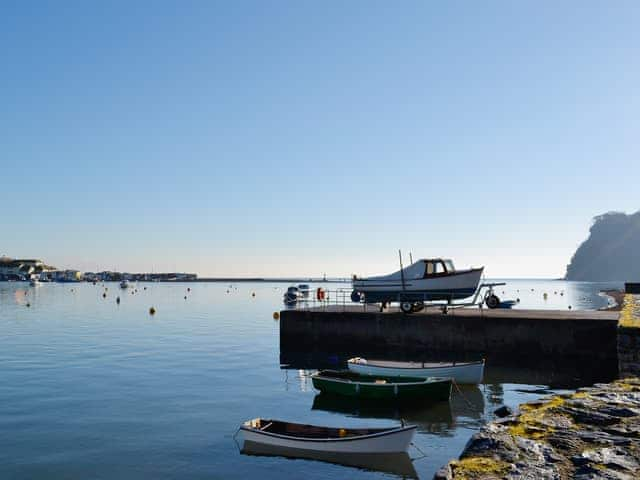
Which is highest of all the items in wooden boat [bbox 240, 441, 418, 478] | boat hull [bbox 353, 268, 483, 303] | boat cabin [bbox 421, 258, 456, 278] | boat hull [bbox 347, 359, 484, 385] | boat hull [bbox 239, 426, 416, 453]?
boat cabin [bbox 421, 258, 456, 278]

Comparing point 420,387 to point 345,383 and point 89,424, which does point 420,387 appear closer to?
point 345,383

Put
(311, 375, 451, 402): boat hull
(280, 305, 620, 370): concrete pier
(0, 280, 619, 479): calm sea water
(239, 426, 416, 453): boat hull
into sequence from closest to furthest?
(239, 426, 416, 453): boat hull < (0, 280, 619, 479): calm sea water < (311, 375, 451, 402): boat hull < (280, 305, 620, 370): concrete pier

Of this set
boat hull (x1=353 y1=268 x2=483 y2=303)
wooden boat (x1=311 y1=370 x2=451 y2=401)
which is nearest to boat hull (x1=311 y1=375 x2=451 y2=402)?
wooden boat (x1=311 y1=370 x2=451 y2=401)

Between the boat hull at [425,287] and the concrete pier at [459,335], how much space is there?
1.24 meters

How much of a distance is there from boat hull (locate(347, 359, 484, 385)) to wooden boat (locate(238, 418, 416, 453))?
28.1 feet

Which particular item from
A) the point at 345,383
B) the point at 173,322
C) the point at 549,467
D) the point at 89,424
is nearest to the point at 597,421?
the point at 549,467

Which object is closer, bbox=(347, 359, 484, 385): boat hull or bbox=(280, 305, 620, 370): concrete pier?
bbox=(347, 359, 484, 385): boat hull

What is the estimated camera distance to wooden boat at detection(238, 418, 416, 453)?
51.5 feet

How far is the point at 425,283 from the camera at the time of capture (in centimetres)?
3509

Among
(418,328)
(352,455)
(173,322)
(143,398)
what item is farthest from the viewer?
(173,322)

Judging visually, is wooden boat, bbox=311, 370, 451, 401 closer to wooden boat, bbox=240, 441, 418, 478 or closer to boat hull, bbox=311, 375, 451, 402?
boat hull, bbox=311, 375, 451, 402

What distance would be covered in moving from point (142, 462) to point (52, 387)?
14.3 meters

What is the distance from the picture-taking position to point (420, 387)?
874 inches

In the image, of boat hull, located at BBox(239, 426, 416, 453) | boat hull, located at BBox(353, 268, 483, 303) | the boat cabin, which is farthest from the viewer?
the boat cabin
